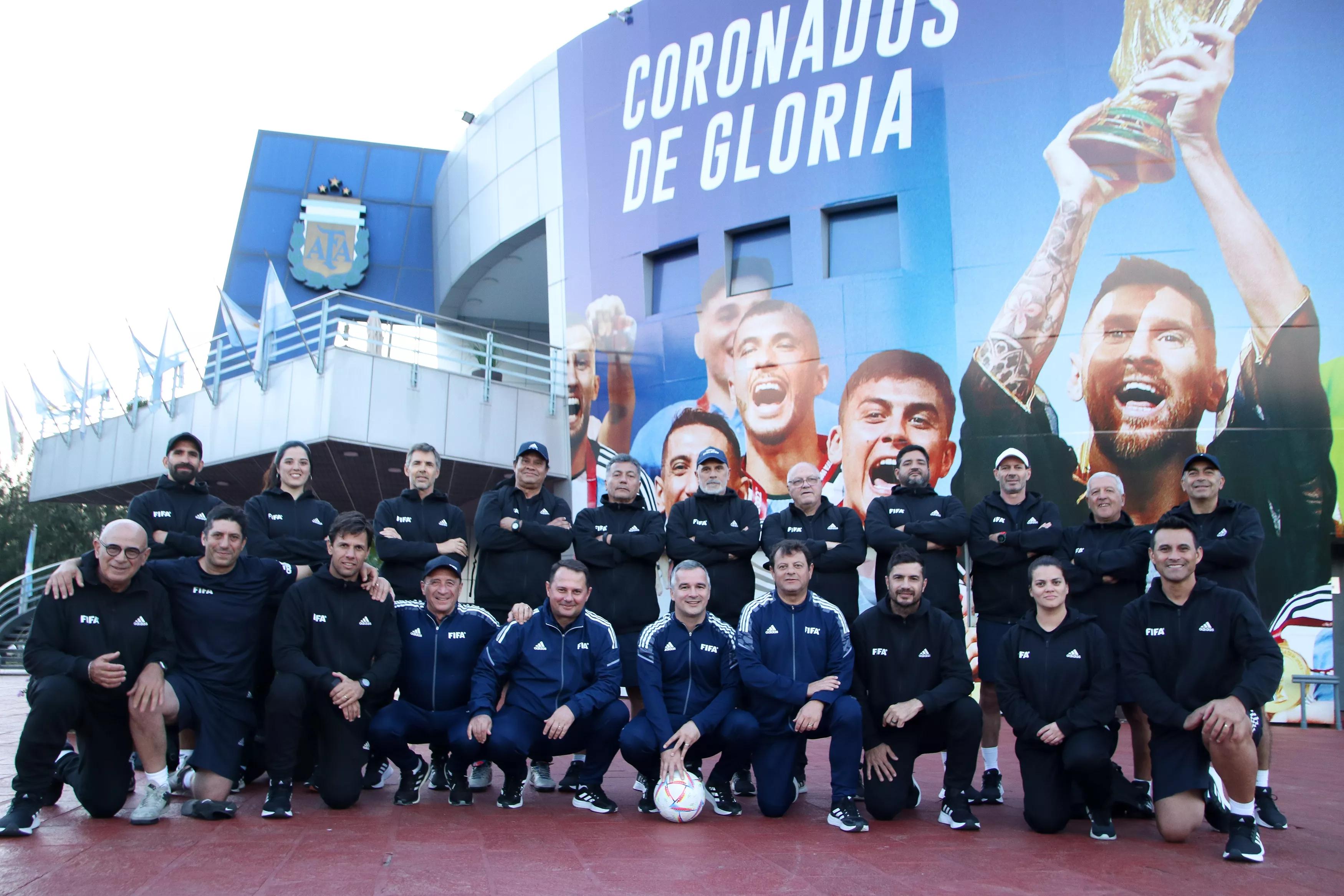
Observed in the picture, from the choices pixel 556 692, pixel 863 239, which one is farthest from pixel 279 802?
pixel 863 239

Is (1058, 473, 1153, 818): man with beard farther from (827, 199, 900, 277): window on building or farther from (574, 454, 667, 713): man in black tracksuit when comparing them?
(827, 199, 900, 277): window on building

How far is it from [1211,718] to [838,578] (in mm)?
2432

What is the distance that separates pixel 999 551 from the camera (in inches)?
254

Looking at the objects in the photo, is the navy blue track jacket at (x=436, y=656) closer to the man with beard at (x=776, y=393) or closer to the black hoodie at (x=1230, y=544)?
the black hoodie at (x=1230, y=544)

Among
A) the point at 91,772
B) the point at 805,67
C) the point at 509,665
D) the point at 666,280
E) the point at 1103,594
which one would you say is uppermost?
the point at 805,67

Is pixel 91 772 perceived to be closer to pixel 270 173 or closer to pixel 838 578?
pixel 838 578

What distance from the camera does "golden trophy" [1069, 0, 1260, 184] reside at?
12125 millimetres

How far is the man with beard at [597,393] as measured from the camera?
15.3 meters

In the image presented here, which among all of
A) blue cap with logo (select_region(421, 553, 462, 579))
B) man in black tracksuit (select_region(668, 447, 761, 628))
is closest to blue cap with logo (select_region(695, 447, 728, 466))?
man in black tracksuit (select_region(668, 447, 761, 628))

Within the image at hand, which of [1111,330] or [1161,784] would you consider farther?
[1111,330]

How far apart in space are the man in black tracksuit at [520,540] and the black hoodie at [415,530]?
184mm

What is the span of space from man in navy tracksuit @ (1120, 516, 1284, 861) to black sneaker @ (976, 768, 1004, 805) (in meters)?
1.10

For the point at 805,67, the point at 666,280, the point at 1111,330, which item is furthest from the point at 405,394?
the point at 1111,330

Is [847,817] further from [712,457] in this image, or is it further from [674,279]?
[674,279]
